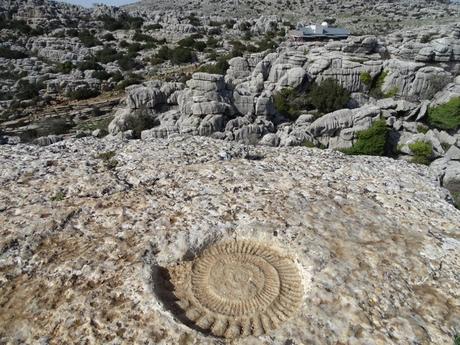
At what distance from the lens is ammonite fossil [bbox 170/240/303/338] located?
20.8 ft

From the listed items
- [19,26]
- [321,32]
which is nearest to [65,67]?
[19,26]

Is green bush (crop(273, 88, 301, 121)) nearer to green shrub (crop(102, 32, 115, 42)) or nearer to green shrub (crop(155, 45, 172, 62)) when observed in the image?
green shrub (crop(155, 45, 172, 62))

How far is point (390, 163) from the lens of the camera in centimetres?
1455

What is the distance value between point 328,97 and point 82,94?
91.3 ft

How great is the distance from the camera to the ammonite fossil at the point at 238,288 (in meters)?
6.33

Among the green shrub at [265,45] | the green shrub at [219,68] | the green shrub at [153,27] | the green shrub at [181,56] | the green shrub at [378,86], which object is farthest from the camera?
the green shrub at [153,27]

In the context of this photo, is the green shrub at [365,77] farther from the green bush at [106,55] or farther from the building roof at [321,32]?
the green bush at [106,55]

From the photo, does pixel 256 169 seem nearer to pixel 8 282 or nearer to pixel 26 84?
pixel 8 282

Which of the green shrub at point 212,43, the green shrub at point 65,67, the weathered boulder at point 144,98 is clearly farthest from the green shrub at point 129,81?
the green shrub at point 212,43

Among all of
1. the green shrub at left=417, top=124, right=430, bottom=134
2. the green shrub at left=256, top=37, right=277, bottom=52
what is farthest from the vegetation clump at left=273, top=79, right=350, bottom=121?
the green shrub at left=256, top=37, right=277, bottom=52

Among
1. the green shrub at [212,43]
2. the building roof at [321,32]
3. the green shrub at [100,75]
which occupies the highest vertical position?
the building roof at [321,32]

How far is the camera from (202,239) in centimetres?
807

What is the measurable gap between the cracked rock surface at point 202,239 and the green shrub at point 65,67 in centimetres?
4257

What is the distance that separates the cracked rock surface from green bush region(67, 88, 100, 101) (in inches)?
1243
